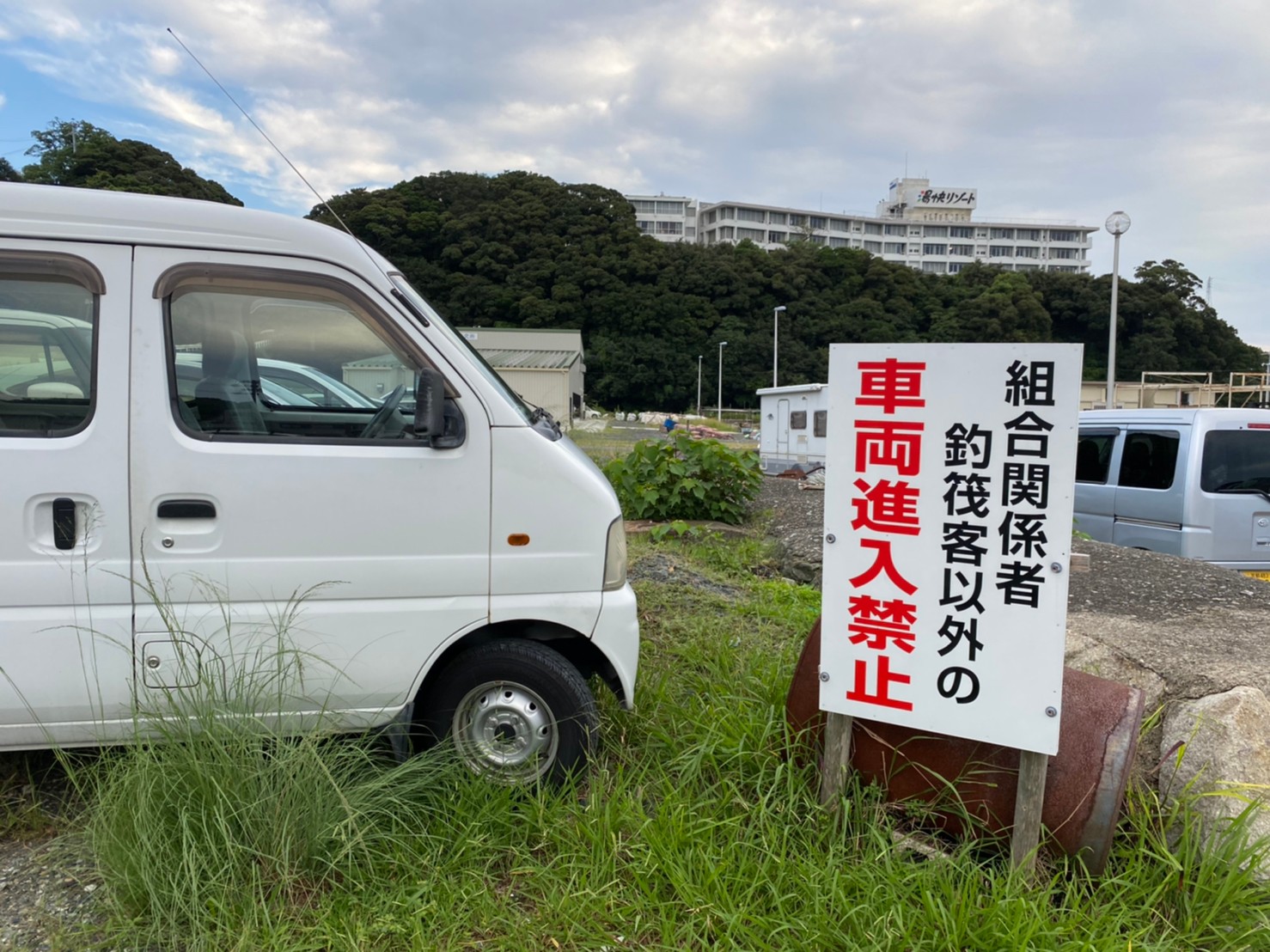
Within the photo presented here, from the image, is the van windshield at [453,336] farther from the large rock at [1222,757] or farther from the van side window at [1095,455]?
the van side window at [1095,455]

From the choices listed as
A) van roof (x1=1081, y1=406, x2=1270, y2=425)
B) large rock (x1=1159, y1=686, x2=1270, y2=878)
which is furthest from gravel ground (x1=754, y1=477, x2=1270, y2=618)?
large rock (x1=1159, y1=686, x2=1270, y2=878)

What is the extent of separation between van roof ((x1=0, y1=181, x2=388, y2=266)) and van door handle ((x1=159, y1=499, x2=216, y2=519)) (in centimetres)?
85

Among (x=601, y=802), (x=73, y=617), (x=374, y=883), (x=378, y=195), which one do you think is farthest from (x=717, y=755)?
(x=378, y=195)

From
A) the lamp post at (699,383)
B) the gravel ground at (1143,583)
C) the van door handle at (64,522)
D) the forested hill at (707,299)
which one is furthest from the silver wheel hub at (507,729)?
the forested hill at (707,299)

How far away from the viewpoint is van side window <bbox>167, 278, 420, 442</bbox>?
8.45 ft

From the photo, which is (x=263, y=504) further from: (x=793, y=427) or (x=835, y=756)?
(x=793, y=427)

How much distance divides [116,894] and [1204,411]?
303 inches

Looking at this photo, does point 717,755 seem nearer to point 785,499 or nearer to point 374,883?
point 374,883

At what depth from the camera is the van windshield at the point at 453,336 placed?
107 inches

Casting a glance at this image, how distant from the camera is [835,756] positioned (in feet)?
8.30

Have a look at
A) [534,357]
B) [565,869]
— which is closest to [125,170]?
[565,869]

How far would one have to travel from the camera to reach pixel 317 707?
8.59 feet

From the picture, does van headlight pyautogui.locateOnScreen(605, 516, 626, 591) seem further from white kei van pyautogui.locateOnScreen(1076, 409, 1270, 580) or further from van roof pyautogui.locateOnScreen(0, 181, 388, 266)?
white kei van pyautogui.locateOnScreen(1076, 409, 1270, 580)

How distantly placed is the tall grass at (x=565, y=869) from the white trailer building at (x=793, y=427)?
14315 millimetres
